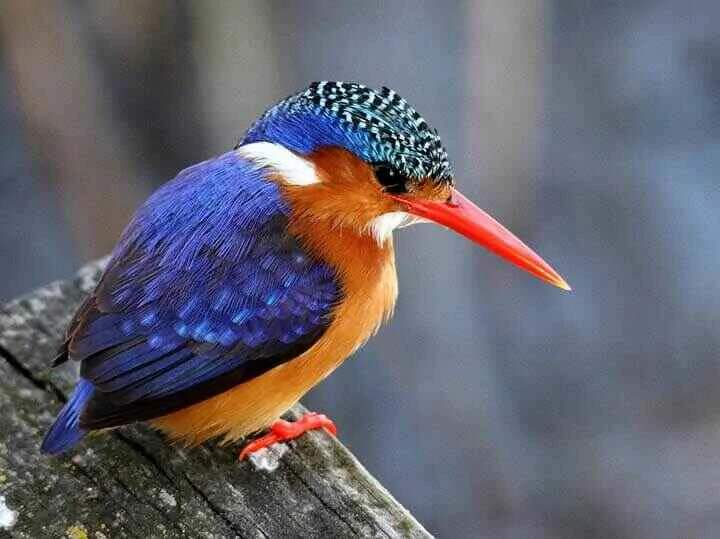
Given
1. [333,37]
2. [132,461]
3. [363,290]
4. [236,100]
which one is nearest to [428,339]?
[236,100]

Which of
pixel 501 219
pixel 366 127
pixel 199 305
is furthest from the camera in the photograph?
pixel 501 219

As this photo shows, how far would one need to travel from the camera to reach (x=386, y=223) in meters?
3.22

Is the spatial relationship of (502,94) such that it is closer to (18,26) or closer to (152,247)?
(18,26)

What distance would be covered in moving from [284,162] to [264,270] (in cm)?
40

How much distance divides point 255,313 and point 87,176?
3835 mm

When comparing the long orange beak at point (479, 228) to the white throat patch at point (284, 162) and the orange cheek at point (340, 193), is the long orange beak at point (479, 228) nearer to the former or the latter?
the orange cheek at point (340, 193)

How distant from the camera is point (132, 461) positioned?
2621mm

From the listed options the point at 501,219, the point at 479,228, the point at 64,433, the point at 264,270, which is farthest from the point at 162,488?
the point at 501,219

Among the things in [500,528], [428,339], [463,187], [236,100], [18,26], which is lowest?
[500,528]

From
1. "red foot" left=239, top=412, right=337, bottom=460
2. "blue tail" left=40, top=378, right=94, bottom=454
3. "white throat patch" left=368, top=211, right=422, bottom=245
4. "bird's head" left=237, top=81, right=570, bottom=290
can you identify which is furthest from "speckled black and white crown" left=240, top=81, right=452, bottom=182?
"blue tail" left=40, top=378, right=94, bottom=454

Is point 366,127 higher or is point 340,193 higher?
point 366,127

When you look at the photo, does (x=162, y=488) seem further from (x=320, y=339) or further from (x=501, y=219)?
(x=501, y=219)

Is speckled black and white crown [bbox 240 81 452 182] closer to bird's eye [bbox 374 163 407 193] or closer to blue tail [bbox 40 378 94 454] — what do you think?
bird's eye [bbox 374 163 407 193]

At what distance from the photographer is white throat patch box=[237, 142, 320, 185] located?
3.10 meters
